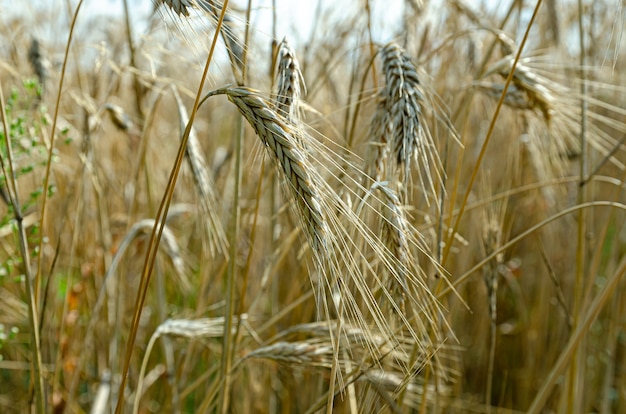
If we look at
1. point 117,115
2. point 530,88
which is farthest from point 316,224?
point 117,115

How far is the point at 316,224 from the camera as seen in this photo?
75 cm

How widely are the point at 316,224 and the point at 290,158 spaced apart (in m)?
0.09

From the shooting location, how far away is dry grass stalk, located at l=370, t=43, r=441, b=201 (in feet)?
3.06

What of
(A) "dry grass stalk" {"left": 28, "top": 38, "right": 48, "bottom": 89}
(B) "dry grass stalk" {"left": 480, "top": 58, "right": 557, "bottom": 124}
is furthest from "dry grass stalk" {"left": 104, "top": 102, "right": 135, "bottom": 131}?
(B) "dry grass stalk" {"left": 480, "top": 58, "right": 557, "bottom": 124}

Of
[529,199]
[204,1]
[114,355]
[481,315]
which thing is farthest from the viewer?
[529,199]

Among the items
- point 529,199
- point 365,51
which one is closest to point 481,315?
point 529,199

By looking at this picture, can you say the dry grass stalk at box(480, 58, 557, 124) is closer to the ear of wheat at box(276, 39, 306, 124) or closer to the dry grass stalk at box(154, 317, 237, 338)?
the ear of wheat at box(276, 39, 306, 124)

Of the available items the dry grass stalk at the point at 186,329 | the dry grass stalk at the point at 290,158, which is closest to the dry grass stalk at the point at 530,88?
the dry grass stalk at the point at 290,158

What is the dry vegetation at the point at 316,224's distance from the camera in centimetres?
88

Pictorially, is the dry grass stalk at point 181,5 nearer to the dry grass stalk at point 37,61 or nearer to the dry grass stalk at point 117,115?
the dry grass stalk at point 117,115

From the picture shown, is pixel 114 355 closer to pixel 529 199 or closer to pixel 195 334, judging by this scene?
pixel 195 334

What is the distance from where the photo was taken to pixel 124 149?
2643 mm

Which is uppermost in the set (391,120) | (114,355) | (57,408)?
(391,120)

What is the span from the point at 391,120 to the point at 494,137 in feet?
5.64
